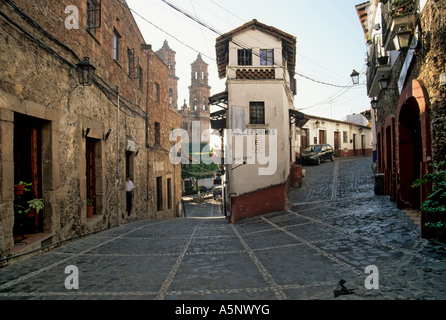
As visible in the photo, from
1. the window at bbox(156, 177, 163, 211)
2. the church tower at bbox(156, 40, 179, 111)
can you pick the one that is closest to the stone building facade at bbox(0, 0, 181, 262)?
the window at bbox(156, 177, 163, 211)

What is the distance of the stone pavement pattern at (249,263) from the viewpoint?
12.3 feet

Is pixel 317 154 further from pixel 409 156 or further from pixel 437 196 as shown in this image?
pixel 437 196

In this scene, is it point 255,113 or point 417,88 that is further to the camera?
point 255,113

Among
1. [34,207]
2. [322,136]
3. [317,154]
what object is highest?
[322,136]

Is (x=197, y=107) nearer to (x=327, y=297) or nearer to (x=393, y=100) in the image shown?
(x=393, y=100)

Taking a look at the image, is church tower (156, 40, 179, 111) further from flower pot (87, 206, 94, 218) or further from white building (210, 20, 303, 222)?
flower pot (87, 206, 94, 218)

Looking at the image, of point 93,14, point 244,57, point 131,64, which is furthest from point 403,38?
point 131,64

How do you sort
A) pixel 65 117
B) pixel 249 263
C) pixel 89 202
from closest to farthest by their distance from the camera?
1. pixel 249 263
2. pixel 65 117
3. pixel 89 202

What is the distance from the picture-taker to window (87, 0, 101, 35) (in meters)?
8.25

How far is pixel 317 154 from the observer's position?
22.5 metres

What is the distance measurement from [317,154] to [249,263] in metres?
18.8

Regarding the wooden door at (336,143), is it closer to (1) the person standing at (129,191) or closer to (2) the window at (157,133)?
(2) the window at (157,133)

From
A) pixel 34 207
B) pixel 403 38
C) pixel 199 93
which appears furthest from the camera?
pixel 199 93
